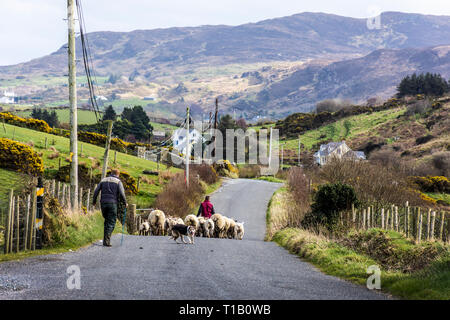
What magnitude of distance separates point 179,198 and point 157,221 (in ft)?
47.7

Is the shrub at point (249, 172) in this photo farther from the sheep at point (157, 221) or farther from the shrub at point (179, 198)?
the sheep at point (157, 221)

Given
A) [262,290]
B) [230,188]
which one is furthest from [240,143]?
[262,290]

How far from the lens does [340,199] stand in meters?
26.8

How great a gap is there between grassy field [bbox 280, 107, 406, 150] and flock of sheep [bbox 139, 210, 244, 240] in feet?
293

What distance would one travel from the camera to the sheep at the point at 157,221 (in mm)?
28391

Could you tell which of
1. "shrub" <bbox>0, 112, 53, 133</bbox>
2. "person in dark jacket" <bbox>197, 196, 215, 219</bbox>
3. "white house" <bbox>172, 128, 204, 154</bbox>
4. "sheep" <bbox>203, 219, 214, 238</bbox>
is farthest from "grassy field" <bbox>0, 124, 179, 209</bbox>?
"white house" <bbox>172, 128, 204, 154</bbox>

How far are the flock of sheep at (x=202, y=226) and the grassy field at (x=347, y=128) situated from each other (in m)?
89.3

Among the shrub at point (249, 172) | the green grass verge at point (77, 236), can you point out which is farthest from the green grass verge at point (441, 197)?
the green grass verge at point (77, 236)

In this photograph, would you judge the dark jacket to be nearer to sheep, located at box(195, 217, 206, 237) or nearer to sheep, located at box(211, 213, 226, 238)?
sheep, located at box(195, 217, 206, 237)

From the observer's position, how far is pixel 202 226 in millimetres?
26828

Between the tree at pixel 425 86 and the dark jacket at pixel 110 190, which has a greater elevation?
the tree at pixel 425 86

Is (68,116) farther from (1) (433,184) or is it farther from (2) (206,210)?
(2) (206,210)

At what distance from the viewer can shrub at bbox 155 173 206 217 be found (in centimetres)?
4031

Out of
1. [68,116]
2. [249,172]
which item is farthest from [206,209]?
[68,116]
